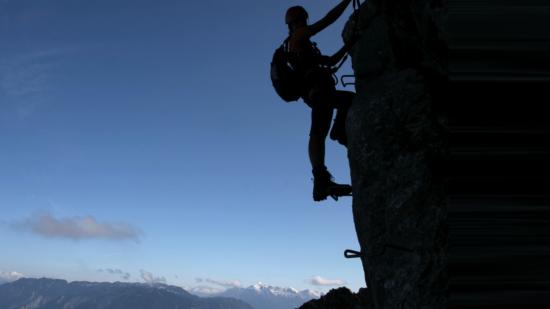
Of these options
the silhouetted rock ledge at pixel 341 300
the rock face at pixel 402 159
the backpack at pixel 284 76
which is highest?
the backpack at pixel 284 76

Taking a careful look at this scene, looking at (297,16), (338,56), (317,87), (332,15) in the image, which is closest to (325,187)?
(317,87)

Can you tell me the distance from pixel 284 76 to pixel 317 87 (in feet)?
2.28

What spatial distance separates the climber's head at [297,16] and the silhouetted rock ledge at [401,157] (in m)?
1.46

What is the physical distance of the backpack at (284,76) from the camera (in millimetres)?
8383

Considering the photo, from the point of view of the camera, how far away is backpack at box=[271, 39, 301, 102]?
838cm

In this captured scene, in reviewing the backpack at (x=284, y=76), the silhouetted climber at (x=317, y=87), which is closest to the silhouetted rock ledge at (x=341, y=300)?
the silhouetted climber at (x=317, y=87)

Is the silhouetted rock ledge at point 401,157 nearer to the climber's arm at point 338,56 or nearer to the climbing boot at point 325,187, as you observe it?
the climber's arm at point 338,56

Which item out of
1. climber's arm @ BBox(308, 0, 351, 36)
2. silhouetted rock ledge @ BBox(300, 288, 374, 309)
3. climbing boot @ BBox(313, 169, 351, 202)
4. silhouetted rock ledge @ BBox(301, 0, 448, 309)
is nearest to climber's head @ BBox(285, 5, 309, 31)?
climber's arm @ BBox(308, 0, 351, 36)

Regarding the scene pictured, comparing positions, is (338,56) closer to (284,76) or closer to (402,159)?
(284,76)

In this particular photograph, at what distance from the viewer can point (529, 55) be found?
244 centimetres

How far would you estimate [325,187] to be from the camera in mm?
8188

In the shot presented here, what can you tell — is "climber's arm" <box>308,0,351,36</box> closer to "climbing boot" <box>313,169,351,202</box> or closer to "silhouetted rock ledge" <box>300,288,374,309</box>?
"climbing boot" <box>313,169,351,202</box>

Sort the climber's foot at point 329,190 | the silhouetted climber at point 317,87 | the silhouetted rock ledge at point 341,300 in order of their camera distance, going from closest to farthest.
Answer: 1. the climber's foot at point 329,190
2. the silhouetted climber at point 317,87
3. the silhouetted rock ledge at point 341,300

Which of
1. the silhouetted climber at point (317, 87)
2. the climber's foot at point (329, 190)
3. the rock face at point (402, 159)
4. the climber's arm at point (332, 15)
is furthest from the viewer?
the silhouetted climber at point (317, 87)
